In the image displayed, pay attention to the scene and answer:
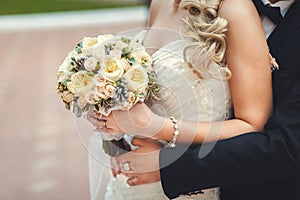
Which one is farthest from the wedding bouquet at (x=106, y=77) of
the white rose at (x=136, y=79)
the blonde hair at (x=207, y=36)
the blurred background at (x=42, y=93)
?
the blurred background at (x=42, y=93)

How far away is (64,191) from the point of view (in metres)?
3.59

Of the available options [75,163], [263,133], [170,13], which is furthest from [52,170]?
[263,133]

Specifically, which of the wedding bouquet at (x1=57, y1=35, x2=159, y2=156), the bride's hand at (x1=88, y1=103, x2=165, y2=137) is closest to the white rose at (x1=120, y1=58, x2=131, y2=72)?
the wedding bouquet at (x1=57, y1=35, x2=159, y2=156)

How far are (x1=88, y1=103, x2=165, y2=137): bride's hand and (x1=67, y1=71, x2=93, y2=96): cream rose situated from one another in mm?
94

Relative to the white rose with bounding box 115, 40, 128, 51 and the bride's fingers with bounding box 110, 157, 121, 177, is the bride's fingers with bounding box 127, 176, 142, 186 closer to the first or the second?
the bride's fingers with bounding box 110, 157, 121, 177

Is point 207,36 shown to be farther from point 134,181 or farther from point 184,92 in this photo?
point 134,181

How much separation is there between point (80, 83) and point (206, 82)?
0.36m

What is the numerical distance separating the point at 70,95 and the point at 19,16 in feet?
27.1

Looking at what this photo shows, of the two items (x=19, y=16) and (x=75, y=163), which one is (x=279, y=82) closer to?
(x=75, y=163)

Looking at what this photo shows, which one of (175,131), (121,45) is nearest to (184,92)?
(175,131)

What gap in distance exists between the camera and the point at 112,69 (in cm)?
145

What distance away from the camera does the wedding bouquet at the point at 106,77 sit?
1437 millimetres

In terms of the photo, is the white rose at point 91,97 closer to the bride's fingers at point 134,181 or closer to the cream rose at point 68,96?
the cream rose at point 68,96

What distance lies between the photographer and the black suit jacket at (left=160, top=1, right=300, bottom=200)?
145 cm
